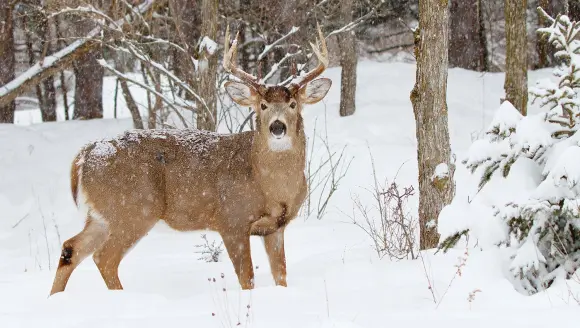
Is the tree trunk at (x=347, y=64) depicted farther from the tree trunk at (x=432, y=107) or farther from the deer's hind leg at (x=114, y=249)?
the deer's hind leg at (x=114, y=249)

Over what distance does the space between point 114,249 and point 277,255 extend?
4.63ft

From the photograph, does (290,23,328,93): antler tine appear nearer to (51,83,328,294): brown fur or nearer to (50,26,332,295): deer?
(50,26,332,295): deer

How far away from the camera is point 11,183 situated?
532 inches

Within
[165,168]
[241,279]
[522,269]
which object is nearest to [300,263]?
[241,279]

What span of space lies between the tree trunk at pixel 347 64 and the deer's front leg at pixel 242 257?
8.53 m

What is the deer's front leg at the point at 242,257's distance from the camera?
6363 mm

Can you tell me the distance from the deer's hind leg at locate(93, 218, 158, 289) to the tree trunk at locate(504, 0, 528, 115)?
671cm

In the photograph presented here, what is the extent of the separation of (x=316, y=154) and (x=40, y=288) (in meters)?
7.59

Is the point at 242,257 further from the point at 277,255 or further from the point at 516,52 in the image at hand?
the point at 516,52

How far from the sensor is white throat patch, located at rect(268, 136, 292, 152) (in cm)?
660

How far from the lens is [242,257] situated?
21.0 ft

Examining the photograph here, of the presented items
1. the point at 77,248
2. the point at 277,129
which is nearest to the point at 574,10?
the point at 277,129

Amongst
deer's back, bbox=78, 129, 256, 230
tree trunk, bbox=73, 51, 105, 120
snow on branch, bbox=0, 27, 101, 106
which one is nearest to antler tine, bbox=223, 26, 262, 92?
deer's back, bbox=78, 129, 256, 230

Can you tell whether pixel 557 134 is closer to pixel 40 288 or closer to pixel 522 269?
pixel 522 269
